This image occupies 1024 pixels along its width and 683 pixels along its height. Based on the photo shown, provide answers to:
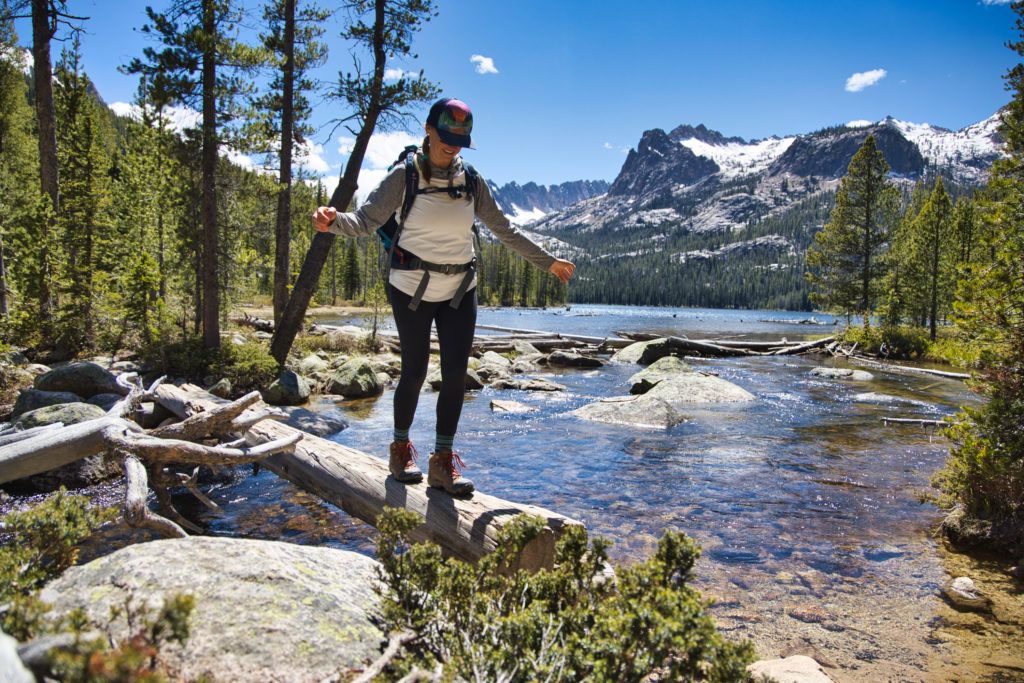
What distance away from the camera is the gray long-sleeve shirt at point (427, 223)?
3.99 metres

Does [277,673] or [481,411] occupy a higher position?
[277,673]

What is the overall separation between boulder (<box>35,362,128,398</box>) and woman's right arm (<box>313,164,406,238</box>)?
24.5 feet

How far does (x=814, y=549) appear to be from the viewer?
18.0 feet

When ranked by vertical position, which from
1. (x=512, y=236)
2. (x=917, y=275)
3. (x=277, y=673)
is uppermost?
(x=917, y=275)

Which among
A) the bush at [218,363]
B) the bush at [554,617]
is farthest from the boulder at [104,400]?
the bush at [554,617]

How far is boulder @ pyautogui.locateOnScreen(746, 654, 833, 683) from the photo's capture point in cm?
313

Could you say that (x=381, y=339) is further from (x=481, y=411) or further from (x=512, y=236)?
(x=512, y=236)

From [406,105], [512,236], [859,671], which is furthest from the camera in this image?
[406,105]

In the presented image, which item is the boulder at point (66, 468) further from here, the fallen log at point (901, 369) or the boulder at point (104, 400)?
the fallen log at point (901, 369)

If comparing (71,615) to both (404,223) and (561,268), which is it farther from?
(561,268)

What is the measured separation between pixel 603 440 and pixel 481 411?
12.4ft

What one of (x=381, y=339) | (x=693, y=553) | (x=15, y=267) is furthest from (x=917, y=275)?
(x=15, y=267)

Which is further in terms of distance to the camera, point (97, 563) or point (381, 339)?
point (381, 339)

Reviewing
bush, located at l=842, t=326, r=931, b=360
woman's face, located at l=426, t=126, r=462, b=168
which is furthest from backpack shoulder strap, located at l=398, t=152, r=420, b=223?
bush, located at l=842, t=326, r=931, b=360
